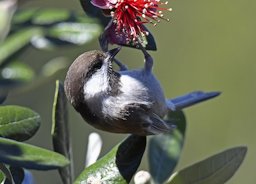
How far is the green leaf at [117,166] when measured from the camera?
70.2 inches

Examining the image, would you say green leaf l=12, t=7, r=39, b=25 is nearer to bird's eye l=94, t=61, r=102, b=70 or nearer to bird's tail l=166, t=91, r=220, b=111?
bird's eye l=94, t=61, r=102, b=70

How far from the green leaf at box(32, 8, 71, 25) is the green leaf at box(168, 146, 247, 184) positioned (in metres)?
0.62

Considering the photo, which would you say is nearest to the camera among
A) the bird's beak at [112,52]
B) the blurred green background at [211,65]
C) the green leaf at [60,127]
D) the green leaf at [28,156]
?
the green leaf at [28,156]

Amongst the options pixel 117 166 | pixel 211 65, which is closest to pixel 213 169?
pixel 117 166

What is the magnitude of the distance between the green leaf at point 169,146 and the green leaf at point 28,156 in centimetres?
50

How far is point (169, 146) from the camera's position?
2.24 metres

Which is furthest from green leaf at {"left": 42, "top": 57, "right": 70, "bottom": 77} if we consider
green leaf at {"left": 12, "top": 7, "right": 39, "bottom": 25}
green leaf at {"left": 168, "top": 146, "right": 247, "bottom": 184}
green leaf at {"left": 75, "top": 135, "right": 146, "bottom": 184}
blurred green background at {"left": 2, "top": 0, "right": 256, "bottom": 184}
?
blurred green background at {"left": 2, "top": 0, "right": 256, "bottom": 184}

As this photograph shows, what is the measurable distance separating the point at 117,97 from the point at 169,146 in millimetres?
202

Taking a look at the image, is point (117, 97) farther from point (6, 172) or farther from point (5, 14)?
point (6, 172)

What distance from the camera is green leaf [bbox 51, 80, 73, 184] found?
6.22ft

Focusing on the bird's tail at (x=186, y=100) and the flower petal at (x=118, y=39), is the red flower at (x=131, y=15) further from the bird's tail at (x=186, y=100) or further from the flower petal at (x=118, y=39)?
the bird's tail at (x=186, y=100)

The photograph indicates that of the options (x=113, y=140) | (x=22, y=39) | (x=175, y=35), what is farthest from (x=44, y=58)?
(x=22, y=39)

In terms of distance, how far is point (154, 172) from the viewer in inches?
82.5

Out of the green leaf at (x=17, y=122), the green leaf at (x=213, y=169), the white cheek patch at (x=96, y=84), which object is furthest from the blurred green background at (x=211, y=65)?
the green leaf at (x=17, y=122)
